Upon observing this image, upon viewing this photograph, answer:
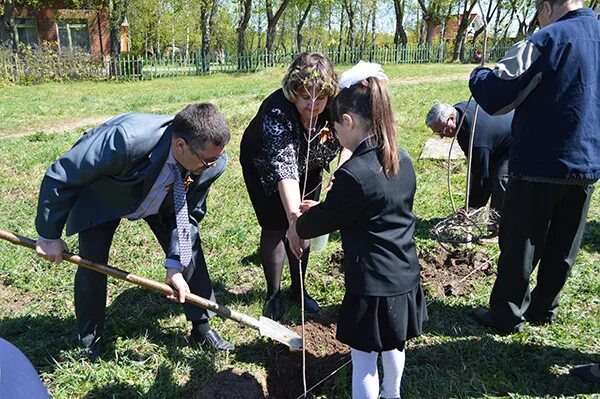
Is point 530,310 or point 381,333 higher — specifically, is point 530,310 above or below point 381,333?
below

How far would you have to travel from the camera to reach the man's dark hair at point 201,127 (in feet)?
7.82

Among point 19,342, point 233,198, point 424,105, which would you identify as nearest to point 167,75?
point 424,105

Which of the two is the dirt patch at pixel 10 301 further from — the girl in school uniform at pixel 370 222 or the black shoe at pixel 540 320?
the black shoe at pixel 540 320

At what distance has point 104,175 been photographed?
254 centimetres

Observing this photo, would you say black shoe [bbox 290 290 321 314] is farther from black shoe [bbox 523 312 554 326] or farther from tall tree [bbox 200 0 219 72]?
tall tree [bbox 200 0 219 72]

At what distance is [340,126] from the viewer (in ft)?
7.36

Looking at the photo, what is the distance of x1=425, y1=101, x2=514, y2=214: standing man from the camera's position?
4.29 metres

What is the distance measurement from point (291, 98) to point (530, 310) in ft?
6.69

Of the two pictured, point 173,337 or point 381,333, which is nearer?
point 381,333

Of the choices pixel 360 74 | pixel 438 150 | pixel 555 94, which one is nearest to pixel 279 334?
pixel 360 74

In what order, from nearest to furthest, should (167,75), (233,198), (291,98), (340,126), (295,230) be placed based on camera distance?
(340,126) → (295,230) → (291,98) → (233,198) → (167,75)

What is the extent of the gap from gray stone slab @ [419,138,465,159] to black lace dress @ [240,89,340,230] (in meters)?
4.18

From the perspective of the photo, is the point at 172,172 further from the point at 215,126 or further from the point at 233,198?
the point at 233,198

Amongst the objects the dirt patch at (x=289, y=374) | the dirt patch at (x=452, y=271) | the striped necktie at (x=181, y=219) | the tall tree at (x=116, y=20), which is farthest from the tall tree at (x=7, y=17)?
the dirt patch at (x=289, y=374)
